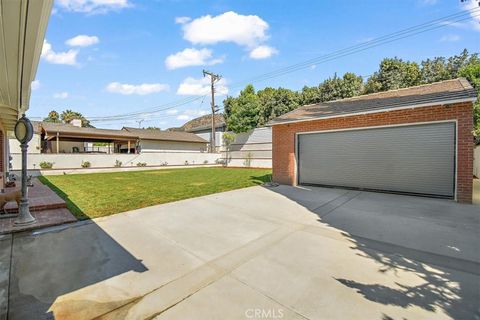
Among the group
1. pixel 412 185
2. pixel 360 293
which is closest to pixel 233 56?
pixel 412 185

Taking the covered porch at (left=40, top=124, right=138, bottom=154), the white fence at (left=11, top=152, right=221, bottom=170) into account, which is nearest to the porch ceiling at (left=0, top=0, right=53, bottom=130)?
the white fence at (left=11, top=152, right=221, bottom=170)

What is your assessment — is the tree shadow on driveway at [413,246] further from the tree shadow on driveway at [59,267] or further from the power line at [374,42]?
the power line at [374,42]

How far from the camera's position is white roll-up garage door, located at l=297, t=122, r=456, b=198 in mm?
6871

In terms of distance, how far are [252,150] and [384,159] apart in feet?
46.1

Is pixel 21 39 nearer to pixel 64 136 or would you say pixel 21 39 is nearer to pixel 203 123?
pixel 64 136

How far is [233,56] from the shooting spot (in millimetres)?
17672

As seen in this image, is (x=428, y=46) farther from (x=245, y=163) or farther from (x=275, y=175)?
(x=245, y=163)

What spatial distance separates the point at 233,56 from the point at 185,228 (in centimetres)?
1611

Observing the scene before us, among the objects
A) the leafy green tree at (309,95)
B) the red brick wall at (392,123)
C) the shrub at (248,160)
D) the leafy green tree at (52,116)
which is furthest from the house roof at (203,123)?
the leafy green tree at (52,116)

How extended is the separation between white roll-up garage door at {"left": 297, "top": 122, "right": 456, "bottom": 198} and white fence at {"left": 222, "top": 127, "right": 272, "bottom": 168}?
9.97 m

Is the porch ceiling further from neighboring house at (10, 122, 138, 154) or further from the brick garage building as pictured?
neighboring house at (10, 122, 138, 154)

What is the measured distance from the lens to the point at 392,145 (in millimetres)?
7746

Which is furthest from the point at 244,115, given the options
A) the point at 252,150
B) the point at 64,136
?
the point at 64,136

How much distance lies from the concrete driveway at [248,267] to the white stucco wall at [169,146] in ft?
63.9
